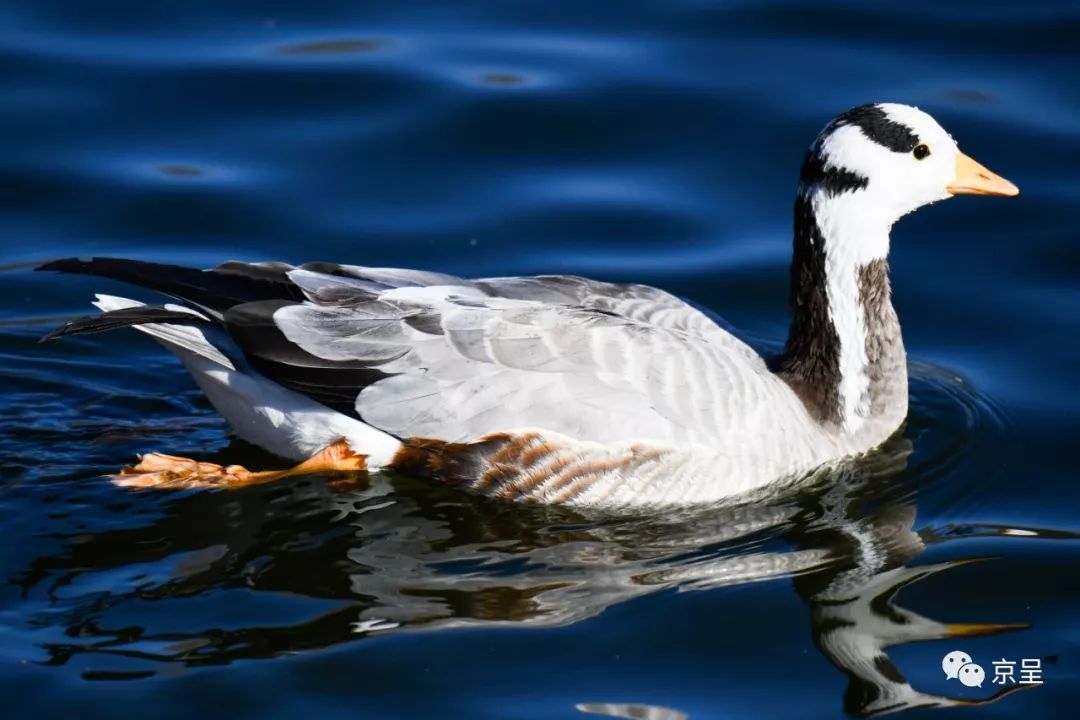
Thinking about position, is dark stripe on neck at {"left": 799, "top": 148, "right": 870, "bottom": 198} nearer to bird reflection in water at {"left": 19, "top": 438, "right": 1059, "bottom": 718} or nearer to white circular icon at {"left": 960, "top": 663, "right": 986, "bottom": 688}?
bird reflection in water at {"left": 19, "top": 438, "right": 1059, "bottom": 718}

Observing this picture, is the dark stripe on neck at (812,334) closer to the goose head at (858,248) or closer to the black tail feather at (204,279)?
the goose head at (858,248)

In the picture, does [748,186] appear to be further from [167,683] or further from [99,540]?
[167,683]

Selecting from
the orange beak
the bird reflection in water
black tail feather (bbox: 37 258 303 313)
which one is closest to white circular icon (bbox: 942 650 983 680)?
the bird reflection in water

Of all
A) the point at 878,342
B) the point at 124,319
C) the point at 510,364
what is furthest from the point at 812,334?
the point at 124,319

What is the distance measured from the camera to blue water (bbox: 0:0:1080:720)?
7.23 m

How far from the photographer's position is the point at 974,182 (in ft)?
30.2

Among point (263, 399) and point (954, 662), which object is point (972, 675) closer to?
point (954, 662)

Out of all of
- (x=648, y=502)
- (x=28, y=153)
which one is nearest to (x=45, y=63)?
(x=28, y=153)

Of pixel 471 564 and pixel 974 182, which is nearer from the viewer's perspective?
pixel 471 564

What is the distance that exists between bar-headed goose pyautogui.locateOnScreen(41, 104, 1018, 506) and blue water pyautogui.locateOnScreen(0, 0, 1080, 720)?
0.82ft

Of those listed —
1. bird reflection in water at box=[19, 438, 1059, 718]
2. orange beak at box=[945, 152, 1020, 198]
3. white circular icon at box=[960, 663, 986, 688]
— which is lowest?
white circular icon at box=[960, 663, 986, 688]

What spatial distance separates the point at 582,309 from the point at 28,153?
5.49 meters

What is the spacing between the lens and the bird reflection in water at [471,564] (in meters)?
7.31

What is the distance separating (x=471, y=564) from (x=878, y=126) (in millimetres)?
3263
